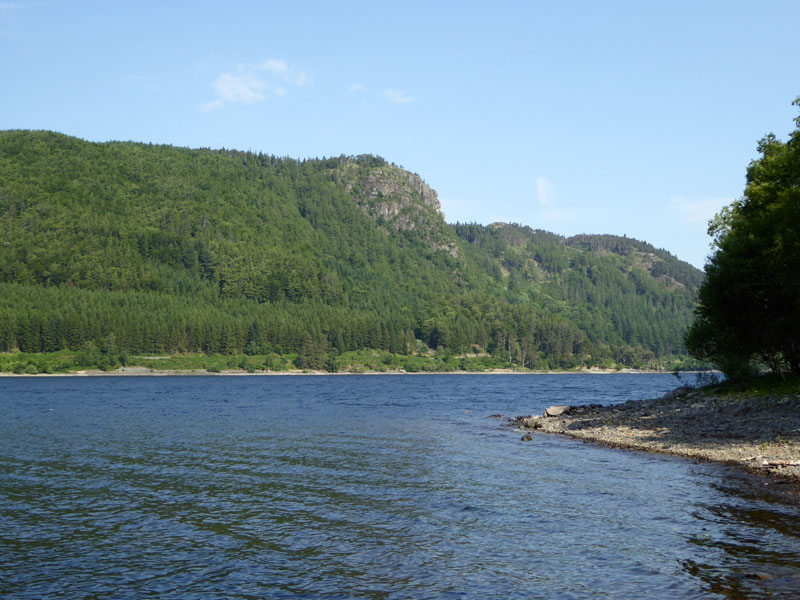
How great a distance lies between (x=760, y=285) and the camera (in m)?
52.3

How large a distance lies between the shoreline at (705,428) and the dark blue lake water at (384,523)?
2189 mm

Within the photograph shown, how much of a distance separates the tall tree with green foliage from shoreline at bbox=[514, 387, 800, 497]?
5.16 metres

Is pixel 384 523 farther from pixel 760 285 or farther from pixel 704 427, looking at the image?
pixel 760 285

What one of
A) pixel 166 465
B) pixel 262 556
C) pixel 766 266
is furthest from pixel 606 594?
pixel 766 266

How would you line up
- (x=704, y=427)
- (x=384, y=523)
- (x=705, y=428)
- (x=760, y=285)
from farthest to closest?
1. (x=760, y=285)
2. (x=704, y=427)
3. (x=705, y=428)
4. (x=384, y=523)

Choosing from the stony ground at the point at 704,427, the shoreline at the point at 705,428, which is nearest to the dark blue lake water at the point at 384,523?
the shoreline at the point at 705,428

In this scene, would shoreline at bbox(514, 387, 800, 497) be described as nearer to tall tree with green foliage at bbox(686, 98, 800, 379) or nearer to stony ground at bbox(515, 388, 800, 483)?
stony ground at bbox(515, 388, 800, 483)

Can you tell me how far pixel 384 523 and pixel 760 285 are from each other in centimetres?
4280

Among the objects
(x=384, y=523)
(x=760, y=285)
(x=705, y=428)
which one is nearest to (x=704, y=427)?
(x=705, y=428)

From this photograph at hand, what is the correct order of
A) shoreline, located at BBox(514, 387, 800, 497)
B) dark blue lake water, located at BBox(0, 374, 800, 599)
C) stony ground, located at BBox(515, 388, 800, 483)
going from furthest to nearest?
1. stony ground, located at BBox(515, 388, 800, 483)
2. shoreline, located at BBox(514, 387, 800, 497)
3. dark blue lake water, located at BBox(0, 374, 800, 599)

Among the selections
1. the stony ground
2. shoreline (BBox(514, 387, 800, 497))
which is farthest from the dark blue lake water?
the stony ground

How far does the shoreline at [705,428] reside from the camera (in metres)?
35.3

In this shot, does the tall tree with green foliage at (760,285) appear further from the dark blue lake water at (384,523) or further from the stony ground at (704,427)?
the dark blue lake water at (384,523)

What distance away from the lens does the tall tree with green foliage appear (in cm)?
5069
